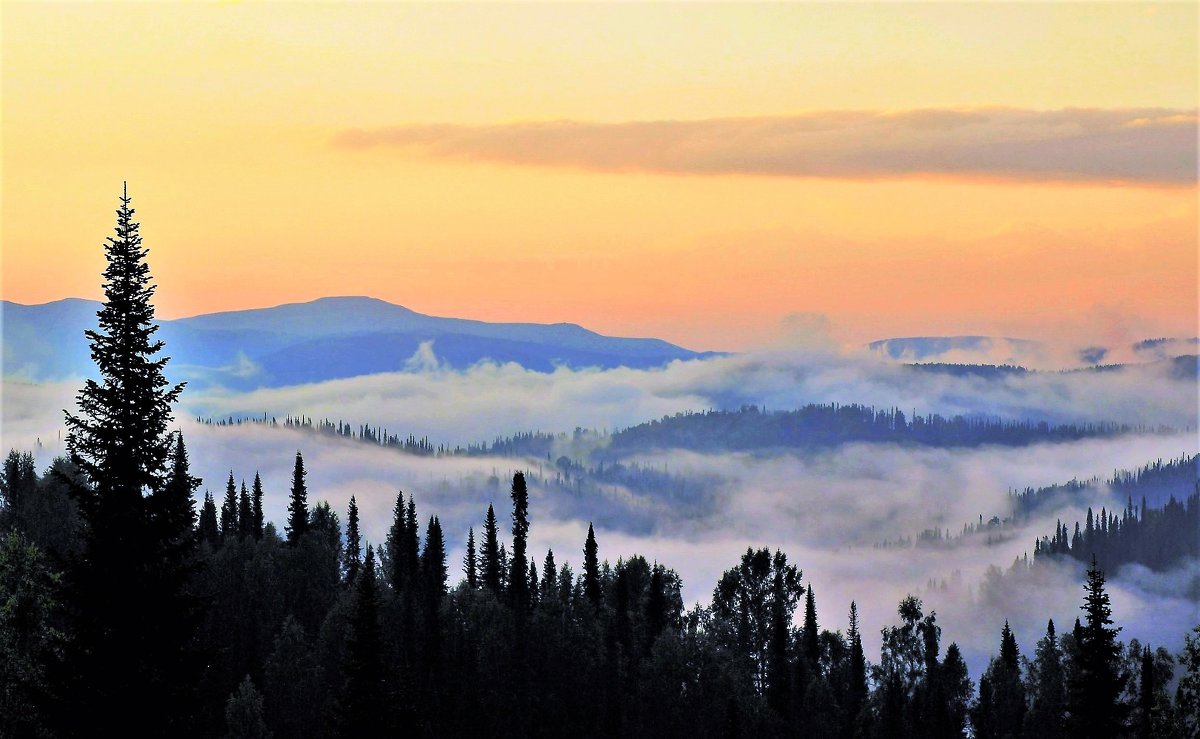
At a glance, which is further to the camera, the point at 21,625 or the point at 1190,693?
the point at 1190,693

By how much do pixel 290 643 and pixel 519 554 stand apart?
3878cm

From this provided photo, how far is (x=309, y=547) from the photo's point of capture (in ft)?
641

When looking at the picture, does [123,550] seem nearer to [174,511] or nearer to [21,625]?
[174,511]

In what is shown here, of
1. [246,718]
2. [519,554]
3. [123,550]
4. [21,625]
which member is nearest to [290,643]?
[246,718]

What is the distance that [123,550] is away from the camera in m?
49.5

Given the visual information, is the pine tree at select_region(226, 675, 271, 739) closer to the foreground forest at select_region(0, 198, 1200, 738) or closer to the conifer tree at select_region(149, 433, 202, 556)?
the foreground forest at select_region(0, 198, 1200, 738)

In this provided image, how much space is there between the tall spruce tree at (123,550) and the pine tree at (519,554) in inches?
5120

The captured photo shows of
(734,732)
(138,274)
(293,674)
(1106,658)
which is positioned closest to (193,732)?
(138,274)

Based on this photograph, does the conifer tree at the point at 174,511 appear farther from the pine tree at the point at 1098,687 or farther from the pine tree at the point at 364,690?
the pine tree at the point at 1098,687

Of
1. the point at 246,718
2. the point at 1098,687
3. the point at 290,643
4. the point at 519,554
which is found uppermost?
the point at 519,554

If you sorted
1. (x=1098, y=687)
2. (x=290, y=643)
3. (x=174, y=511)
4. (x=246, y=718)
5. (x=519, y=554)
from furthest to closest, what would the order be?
(x=519, y=554) < (x=290, y=643) < (x=246, y=718) < (x=1098, y=687) < (x=174, y=511)

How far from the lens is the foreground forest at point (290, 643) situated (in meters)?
49.1

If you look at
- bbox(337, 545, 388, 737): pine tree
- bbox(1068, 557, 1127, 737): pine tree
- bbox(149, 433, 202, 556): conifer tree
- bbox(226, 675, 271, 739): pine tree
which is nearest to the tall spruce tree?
bbox(149, 433, 202, 556): conifer tree

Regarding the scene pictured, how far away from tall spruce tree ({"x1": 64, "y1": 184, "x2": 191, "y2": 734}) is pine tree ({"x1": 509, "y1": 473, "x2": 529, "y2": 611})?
130044 millimetres
